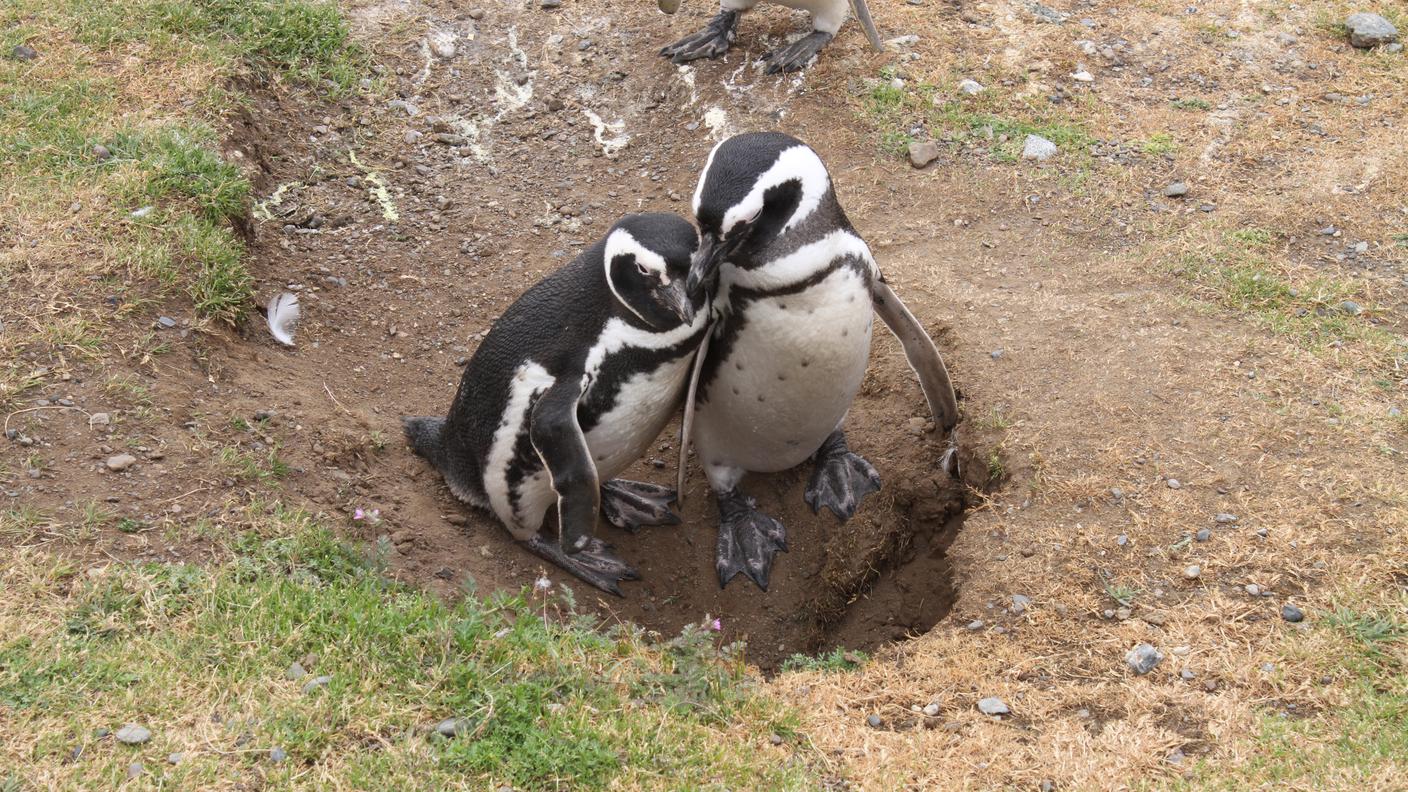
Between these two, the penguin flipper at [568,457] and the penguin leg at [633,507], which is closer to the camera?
the penguin flipper at [568,457]

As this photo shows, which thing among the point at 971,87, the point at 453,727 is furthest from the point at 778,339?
the point at 971,87

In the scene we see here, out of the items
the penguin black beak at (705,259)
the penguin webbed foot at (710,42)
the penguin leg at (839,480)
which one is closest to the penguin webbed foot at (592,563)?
the penguin leg at (839,480)

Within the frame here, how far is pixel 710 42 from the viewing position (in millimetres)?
6055

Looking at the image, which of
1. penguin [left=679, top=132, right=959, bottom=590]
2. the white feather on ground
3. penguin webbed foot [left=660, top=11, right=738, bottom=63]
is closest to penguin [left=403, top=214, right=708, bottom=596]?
penguin [left=679, top=132, right=959, bottom=590]

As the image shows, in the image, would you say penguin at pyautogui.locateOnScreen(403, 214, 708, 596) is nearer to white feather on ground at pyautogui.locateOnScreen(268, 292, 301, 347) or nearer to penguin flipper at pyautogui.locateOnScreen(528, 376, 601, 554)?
penguin flipper at pyautogui.locateOnScreen(528, 376, 601, 554)

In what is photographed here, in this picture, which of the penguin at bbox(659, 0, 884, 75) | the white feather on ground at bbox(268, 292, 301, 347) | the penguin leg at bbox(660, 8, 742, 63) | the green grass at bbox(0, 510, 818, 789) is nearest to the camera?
the green grass at bbox(0, 510, 818, 789)

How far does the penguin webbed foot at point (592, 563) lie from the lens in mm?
3932

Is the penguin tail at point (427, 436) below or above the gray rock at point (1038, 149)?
above

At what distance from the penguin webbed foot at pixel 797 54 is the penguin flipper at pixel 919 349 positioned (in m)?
2.26

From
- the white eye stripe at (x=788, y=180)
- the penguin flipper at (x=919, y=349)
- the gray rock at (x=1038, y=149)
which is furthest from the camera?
the gray rock at (x=1038, y=149)

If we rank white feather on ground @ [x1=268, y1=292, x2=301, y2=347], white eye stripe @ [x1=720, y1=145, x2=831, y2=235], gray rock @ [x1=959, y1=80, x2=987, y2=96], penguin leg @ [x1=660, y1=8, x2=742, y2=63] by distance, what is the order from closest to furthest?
white eye stripe @ [x1=720, y1=145, x2=831, y2=235] → white feather on ground @ [x1=268, y1=292, x2=301, y2=347] → gray rock @ [x1=959, y1=80, x2=987, y2=96] → penguin leg @ [x1=660, y1=8, x2=742, y2=63]

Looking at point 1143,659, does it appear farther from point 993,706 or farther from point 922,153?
point 922,153

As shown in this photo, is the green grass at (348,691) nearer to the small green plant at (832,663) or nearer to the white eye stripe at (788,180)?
the small green plant at (832,663)

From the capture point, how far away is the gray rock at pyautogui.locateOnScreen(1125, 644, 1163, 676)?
3002mm
